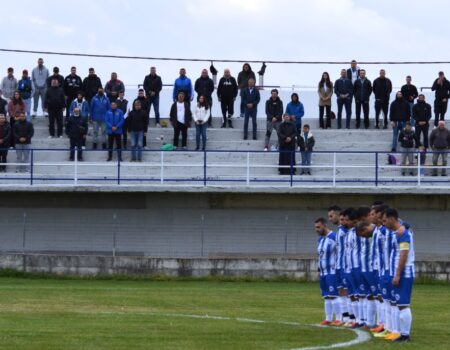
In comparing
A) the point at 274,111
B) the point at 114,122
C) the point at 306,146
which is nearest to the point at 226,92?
the point at 274,111

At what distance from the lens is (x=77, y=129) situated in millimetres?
38125

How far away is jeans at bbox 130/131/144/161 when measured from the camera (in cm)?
3834

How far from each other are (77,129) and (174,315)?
18.0 m

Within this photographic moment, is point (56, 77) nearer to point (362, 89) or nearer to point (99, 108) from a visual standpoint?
point (99, 108)

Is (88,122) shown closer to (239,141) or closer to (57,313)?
(239,141)

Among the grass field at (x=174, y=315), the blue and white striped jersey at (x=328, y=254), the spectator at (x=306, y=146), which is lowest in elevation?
the grass field at (x=174, y=315)

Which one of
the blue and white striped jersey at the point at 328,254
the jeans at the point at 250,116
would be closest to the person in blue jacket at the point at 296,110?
the jeans at the point at 250,116

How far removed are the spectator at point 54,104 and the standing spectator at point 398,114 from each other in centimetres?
1027

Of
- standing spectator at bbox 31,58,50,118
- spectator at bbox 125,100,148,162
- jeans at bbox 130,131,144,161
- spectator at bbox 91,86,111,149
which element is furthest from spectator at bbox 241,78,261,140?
standing spectator at bbox 31,58,50,118

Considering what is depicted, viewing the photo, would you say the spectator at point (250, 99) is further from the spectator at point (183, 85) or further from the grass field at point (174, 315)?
the grass field at point (174, 315)

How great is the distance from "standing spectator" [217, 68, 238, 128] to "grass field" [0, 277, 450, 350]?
9.06 m

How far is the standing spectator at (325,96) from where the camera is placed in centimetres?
4034

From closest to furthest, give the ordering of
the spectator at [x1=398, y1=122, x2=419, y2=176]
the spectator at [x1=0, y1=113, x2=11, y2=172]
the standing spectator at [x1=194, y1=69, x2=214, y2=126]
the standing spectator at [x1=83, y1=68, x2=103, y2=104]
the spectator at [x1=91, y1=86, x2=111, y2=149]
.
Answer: the spectator at [x1=0, y1=113, x2=11, y2=172] → the spectator at [x1=398, y1=122, x2=419, y2=176] → the spectator at [x1=91, y1=86, x2=111, y2=149] → the standing spectator at [x1=83, y1=68, x2=103, y2=104] → the standing spectator at [x1=194, y1=69, x2=214, y2=126]

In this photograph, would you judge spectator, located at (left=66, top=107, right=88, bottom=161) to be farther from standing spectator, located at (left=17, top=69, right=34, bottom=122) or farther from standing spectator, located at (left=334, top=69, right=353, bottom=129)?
standing spectator, located at (left=334, top=69, right=353, bottom=129)
